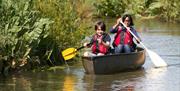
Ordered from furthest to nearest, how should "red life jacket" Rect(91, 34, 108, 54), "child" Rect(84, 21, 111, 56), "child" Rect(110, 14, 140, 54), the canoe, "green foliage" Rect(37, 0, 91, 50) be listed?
"green foliage" Rect(37, 0, 91, 50), "child" Rect(110, 14, 140, 54), "red life jacket" Rect(91, 34, 108, 54), "child" Rect(84, 21, 111, 56), the canoe

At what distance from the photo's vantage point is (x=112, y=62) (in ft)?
46.0

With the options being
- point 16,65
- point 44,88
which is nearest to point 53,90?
point 44,88

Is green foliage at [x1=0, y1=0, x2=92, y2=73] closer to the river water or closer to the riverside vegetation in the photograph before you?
the riverside vegetation

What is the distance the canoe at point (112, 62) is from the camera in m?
13.8

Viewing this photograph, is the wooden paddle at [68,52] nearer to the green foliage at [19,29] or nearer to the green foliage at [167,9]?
the green foliage at [19,29]

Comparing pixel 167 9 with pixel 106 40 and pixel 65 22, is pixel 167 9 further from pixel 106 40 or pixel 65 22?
pixel 106 40

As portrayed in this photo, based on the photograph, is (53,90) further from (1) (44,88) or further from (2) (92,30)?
(2) (92,30)

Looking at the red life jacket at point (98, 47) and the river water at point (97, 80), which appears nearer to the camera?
the river water at point (97, 80)

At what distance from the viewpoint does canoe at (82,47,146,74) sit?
13758 mm

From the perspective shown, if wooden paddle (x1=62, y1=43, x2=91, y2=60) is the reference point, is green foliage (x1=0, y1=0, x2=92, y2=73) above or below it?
above

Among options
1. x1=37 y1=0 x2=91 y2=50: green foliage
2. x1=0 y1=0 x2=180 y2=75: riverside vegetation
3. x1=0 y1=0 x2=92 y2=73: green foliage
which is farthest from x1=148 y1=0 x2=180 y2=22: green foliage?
x1=0 y1=0 x2=92 y2=73: green foliage

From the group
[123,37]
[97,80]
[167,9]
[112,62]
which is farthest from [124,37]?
[167,9]

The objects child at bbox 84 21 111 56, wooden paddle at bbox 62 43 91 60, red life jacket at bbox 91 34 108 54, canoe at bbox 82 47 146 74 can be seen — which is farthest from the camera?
wooden paddle at bbox 62 43 91 60

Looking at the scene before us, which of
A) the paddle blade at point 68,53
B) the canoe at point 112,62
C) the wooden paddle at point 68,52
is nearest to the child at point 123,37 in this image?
the canoe at point 112,62
